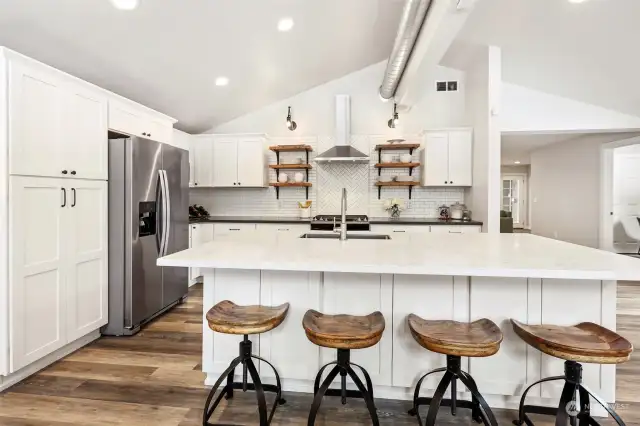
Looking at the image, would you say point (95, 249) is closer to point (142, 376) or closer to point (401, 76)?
point (142, 376)

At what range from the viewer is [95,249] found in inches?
115

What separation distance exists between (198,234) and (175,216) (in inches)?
42.3

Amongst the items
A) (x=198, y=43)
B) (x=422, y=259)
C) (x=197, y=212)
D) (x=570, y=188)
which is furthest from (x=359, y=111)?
(x=570, y=188)

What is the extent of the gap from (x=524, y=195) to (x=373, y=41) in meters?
10.1

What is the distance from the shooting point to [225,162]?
17.2ft

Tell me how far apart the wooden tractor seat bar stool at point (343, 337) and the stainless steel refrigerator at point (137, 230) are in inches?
78.3

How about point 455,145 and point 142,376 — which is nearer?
point 142,376

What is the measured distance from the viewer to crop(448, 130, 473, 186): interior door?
4887 millimetres

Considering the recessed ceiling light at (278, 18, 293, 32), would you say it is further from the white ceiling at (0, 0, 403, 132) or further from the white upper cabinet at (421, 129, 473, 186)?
the white upper cabinet at (421, 129, 473, 186)

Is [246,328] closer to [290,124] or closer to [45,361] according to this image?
[45,361]

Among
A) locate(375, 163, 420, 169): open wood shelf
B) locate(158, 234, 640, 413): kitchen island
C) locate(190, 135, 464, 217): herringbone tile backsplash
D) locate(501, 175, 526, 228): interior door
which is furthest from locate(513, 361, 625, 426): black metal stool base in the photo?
locate(501, 175, 526, 228): interior door

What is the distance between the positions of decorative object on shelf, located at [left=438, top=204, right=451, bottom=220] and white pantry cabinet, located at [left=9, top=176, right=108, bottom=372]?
4222 millimetres

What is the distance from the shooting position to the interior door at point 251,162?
203 inches

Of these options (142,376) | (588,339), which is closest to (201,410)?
(142,376)
